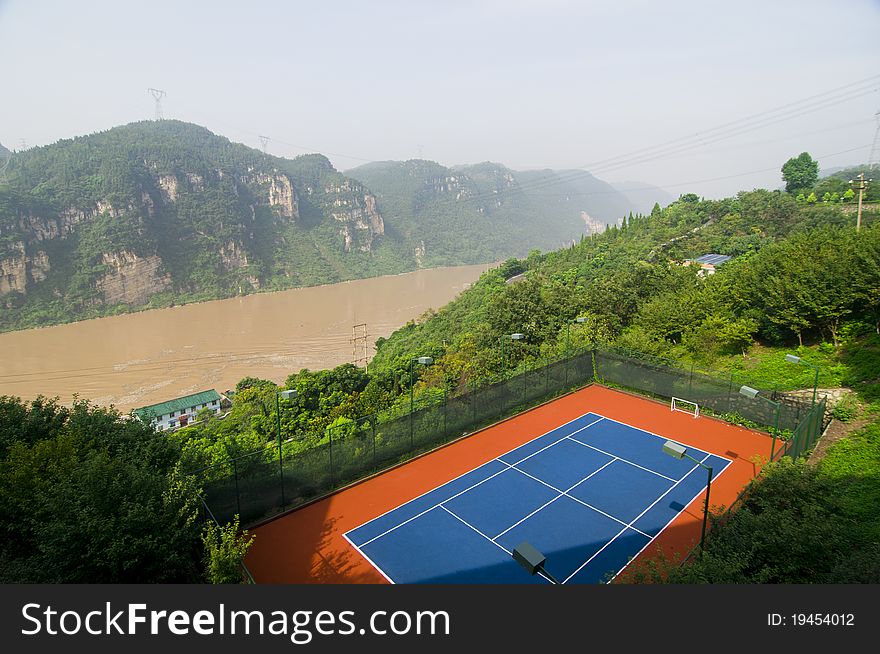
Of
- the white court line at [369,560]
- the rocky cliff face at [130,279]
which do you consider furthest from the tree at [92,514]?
the rocky cliff face at [130,279]

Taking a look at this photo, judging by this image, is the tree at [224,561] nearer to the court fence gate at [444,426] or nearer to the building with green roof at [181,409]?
the court fence gate at [444,426]

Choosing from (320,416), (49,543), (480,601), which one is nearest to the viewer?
(480,601)

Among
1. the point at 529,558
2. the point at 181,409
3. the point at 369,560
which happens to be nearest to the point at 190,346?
the point at 181,409

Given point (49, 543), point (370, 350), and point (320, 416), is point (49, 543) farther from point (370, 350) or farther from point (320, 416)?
point (370, 350)

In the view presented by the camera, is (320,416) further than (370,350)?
No

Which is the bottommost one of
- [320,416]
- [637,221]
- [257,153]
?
[320,416]

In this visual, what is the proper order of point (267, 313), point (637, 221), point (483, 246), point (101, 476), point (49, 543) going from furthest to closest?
point (483, 246) < point (267, 313) < point (637, 221) < point (101, 476) < point (49, 543)

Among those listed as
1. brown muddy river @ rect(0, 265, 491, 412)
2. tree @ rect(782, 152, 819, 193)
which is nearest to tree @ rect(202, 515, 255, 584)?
brown muddy river @ rect(0, 265, 491, 412)

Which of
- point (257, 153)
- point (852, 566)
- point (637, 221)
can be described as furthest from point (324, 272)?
point (852, 566)
